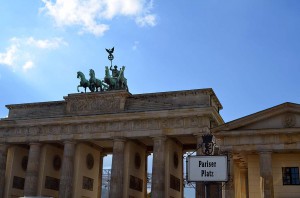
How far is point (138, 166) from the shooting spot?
48.0m

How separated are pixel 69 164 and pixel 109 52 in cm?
1409

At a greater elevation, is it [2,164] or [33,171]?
[2,164]

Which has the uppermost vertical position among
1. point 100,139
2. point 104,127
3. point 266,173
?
point 104,127

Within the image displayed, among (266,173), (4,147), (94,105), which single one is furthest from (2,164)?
(266,173)

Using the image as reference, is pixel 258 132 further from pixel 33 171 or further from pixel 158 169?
pixel 33 171

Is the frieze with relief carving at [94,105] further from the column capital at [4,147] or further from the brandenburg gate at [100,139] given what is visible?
the column capital at [4,147]

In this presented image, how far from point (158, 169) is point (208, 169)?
32290 millimetres

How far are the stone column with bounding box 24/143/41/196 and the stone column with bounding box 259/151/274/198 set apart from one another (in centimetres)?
2548

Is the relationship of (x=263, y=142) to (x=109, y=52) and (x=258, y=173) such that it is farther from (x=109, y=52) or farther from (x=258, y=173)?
(x=109, y=52)

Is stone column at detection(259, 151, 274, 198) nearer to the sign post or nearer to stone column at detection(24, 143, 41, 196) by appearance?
the sign post

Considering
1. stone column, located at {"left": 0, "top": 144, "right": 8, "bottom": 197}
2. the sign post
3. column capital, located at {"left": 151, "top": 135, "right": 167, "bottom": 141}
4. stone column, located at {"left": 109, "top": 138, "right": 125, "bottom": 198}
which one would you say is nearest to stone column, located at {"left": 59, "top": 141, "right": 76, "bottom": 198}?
stone column, located at {"left": 109, "top": 138, "right": 125, "bottom": 198}

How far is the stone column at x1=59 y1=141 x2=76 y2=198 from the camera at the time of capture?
44.9 meters

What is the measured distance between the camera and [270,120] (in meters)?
33.5

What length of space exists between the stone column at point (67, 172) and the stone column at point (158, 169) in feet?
31.3
